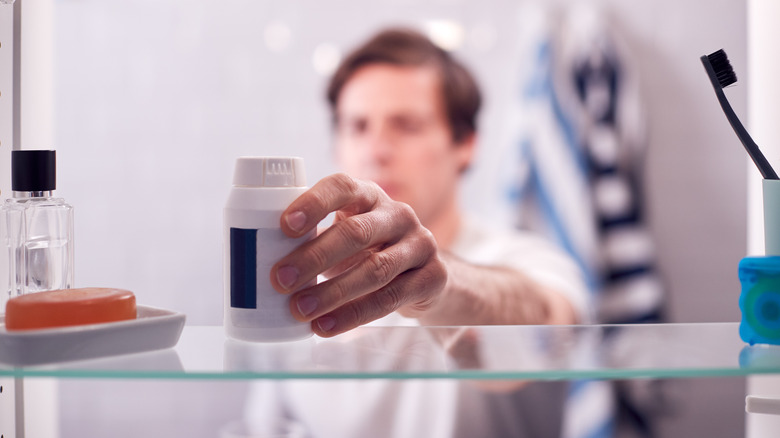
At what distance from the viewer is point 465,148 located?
1549 mm

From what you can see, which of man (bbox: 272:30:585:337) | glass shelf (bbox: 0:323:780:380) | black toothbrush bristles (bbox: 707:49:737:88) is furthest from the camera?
man (bbox: 272:30:585:337)

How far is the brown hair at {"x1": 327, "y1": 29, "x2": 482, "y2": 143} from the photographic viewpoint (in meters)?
1.54

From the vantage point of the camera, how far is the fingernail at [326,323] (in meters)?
0.41

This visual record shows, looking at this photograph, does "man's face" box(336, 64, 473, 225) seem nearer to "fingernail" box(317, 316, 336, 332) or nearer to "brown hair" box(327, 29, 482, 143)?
"brown hair" box(327, 29, 482, 143)

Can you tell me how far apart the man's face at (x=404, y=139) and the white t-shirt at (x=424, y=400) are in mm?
139

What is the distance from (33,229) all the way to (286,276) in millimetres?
230

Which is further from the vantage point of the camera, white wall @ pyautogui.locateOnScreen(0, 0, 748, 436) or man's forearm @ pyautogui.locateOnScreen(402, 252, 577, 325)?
white wall @ pyautogui.locateOnScreen(0, 0, 748, 436)

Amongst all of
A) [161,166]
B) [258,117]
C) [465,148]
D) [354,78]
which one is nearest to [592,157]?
[465,148]

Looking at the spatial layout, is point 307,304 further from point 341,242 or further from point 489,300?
point 489,300

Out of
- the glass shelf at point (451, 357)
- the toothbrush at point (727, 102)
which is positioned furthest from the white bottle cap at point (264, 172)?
the toothbrush at point (727, 102)

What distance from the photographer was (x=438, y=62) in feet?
5.10

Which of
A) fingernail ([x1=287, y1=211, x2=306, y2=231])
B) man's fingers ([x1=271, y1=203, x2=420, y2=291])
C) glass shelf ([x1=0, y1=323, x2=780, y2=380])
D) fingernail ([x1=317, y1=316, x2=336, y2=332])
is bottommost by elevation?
glass shelf ([x1=0, y1=323, x2=780, y2=380])

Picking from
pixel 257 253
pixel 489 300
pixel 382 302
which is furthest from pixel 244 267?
pixel 489 300

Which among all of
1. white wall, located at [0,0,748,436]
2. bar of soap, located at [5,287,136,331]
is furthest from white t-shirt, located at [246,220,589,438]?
bar of soap, located at [5,287,136,331]
